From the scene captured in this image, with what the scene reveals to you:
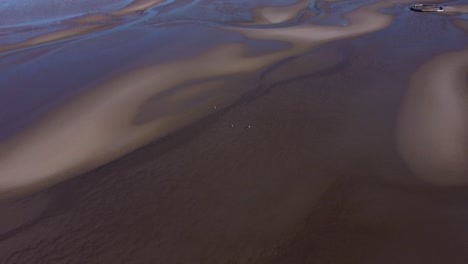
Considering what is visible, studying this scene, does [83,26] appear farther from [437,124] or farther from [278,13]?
[437,124]

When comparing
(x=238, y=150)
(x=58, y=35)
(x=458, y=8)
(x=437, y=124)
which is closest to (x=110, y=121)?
(x=238, y=150)

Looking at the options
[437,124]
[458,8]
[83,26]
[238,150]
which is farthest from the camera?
[458,8]

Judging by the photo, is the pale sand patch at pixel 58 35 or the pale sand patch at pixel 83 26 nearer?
the pale sand patch at pixel 58 35

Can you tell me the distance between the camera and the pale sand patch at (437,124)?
23.6 ft

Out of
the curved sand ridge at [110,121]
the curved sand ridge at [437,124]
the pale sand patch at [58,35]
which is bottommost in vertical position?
the curved sand ridge at [437,124]

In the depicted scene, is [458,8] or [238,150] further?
[458,8]

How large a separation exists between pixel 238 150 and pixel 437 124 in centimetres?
515

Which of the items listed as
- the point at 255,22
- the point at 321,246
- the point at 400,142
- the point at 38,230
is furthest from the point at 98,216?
the point at 255,22

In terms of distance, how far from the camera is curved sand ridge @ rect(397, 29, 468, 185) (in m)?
7.18

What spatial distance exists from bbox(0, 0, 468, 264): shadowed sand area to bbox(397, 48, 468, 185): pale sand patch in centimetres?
5

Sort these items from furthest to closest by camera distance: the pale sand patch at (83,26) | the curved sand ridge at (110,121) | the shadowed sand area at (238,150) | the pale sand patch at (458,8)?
the pale sand patch at (458,8) → the pale sand patch at (83,26) → the curved sand ridge at (110,121) → the shadowed sand area at (238,150)

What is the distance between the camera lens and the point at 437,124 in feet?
28.1

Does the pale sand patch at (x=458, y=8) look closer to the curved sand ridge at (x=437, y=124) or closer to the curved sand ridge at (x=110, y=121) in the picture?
the curved sand ridge at (x=437, y=124)

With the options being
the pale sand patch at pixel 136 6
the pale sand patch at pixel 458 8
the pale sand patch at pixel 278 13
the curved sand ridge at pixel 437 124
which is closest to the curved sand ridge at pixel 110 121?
the pale sand patch at pixel 278 13
